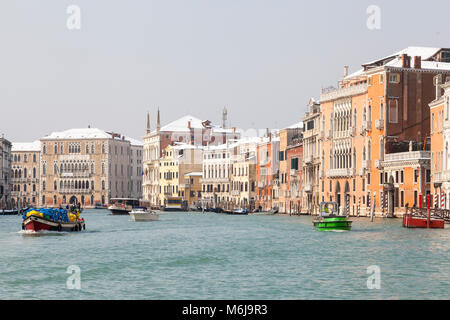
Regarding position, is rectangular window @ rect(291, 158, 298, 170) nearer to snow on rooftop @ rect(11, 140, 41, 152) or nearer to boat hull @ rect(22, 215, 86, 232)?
boat hull @ rect(22, 215, 86, 232)

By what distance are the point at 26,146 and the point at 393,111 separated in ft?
277

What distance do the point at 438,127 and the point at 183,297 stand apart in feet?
117

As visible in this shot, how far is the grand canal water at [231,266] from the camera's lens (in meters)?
22.8

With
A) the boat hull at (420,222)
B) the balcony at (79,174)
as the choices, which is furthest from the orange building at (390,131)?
the balcony at (79,174)

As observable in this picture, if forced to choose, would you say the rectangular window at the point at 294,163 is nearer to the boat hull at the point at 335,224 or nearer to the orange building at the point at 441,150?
the orange building at the point at 441,150

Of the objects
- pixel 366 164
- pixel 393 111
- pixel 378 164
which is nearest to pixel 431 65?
pixel 393 111

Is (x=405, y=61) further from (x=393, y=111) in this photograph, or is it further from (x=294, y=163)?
(x=294, y=163)

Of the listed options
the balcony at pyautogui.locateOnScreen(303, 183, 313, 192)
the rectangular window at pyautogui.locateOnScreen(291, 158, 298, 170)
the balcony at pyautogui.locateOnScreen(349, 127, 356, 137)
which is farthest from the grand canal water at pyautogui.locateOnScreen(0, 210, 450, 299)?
the rectangular window at pyautogui.locateOnScreen(291, 158, 298, 170)

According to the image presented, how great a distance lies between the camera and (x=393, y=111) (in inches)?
2591

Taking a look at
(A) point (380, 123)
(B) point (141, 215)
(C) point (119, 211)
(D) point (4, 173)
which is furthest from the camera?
(D) point (4, 173)

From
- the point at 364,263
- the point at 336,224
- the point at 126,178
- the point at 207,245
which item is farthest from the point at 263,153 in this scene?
the point at 364,263

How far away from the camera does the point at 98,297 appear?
2216 cm

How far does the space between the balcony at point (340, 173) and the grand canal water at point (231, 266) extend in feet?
85.8
